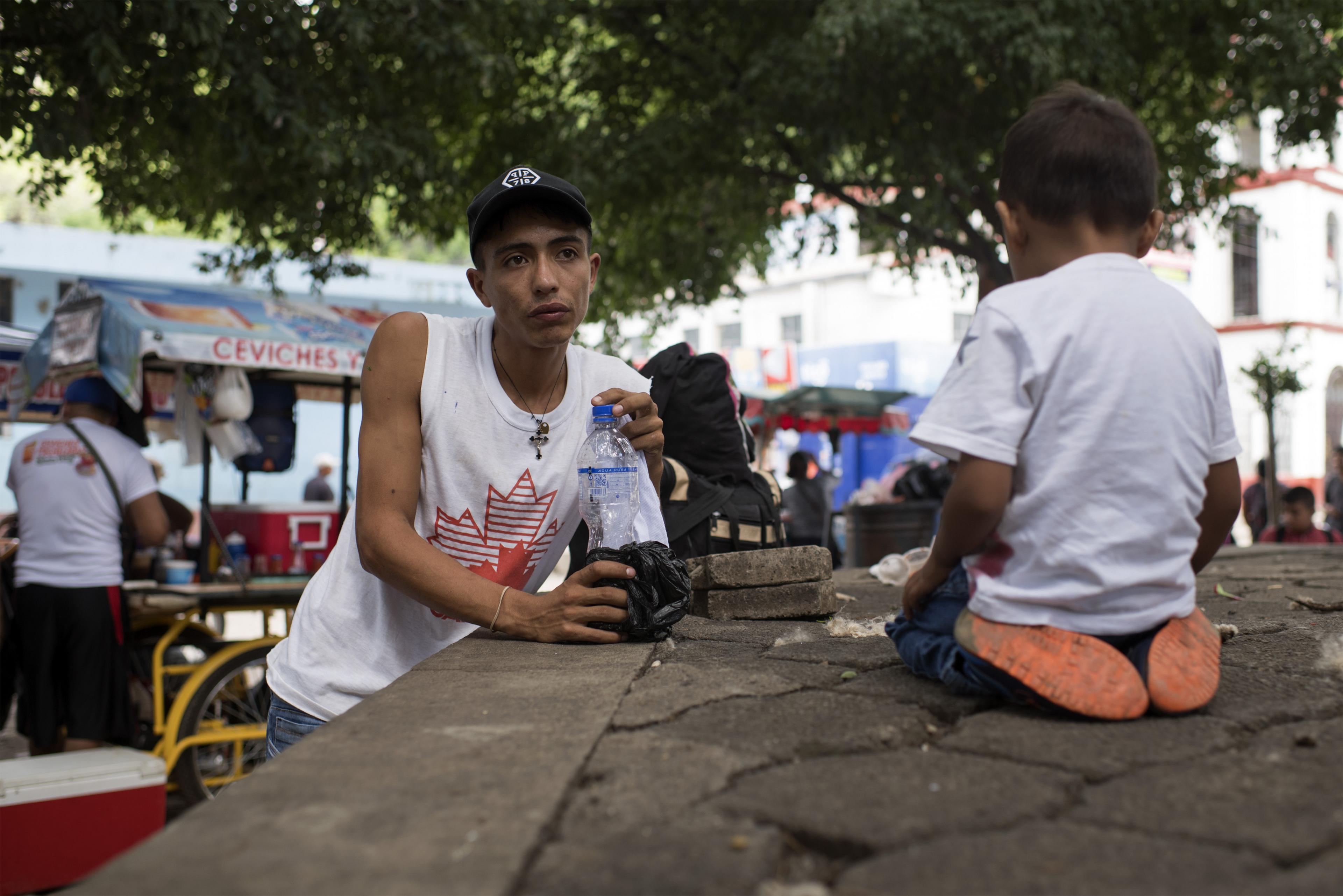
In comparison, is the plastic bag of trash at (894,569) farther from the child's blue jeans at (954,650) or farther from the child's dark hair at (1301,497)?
the child's dark hair at (1301,497)

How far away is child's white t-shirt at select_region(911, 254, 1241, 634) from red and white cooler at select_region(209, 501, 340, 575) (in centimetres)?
527

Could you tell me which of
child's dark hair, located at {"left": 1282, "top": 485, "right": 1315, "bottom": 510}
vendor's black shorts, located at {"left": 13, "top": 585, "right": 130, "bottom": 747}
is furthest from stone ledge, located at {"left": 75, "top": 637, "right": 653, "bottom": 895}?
child's dark hair, located at {"left": 1282, "top": 485, "right": 1315, "bottom": 510}

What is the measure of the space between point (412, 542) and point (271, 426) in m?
5.46

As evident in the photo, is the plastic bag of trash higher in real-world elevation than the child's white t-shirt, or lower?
lower

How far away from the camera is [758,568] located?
3.53m

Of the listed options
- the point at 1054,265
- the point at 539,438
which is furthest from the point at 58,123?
the point at 1054,265

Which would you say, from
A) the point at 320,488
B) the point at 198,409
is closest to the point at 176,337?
the point at 198,409

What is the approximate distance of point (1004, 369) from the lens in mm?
2066

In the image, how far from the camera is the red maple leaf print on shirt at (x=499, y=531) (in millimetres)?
2607

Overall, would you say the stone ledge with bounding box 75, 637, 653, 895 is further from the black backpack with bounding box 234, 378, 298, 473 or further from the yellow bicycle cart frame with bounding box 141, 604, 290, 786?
the black backpack with bounding box 234, 378, 298, 473

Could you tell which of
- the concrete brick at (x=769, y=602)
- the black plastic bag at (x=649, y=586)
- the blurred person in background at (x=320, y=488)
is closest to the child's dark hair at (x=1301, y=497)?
the concrete brick at (x=769, y=602)

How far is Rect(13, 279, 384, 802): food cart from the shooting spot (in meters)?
5.87

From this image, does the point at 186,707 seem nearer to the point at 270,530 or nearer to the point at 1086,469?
the point at 270,530

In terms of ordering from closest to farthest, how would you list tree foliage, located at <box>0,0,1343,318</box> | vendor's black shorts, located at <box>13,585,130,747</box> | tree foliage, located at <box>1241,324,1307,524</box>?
vendor's black shorts, located at <box>13,585,130,747</box>, tree foliage, located at <box>0,0,1343,318</box>, tree foliage, located at <box>1241,324,1307,524</box>
